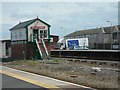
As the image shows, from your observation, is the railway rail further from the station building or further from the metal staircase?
the metal staircase

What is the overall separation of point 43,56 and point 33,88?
31.5 m

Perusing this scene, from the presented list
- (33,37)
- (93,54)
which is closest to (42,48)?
(33,37)

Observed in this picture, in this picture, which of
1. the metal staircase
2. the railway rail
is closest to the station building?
the metal staircase

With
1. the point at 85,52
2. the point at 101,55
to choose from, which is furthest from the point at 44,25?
the point at 101,55

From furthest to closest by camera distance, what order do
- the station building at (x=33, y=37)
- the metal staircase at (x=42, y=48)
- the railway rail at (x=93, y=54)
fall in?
the station building at (x=33, y=37) → the metal staircase at (x=42, y=48) → the railway rail at (x=93, y=54)

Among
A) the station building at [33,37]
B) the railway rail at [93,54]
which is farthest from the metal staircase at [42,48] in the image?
the railway rail at [93,54]

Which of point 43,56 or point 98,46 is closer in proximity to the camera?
point 43,56

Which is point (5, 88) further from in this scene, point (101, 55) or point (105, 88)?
point (101, 55)

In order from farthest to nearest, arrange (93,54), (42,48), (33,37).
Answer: (33,37) < (42,48) < (93,54)

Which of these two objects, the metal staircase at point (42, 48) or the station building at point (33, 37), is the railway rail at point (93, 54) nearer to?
the station building at point (33, 37)

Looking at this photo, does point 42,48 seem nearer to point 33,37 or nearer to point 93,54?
point 33,37

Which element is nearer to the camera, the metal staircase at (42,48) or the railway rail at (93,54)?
the railway rail at (93,54)

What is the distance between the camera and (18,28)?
166ft

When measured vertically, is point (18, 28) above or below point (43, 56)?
above
